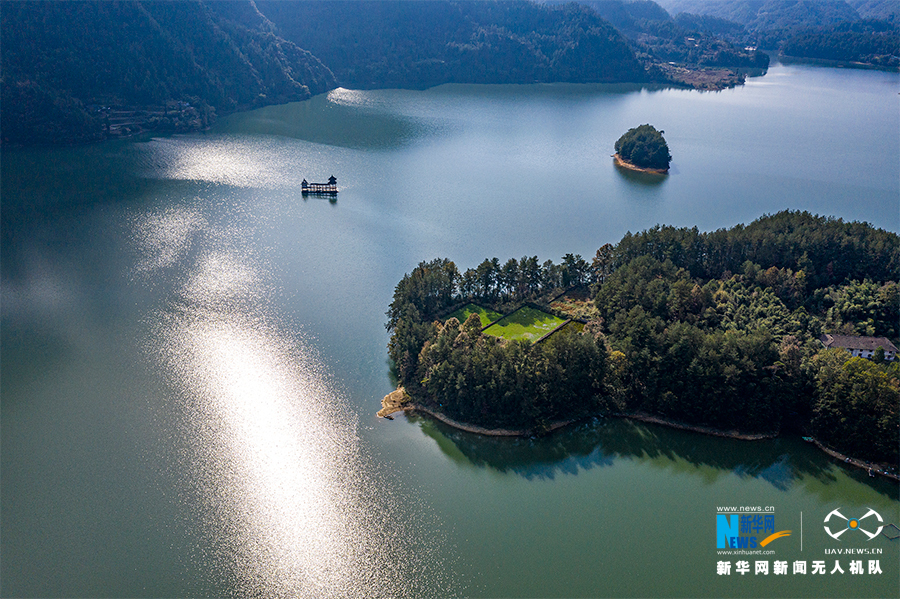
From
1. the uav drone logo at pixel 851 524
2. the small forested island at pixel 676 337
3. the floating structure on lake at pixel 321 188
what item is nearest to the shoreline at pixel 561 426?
the small forested island at pixel 676 337

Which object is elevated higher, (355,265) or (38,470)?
(355,265)

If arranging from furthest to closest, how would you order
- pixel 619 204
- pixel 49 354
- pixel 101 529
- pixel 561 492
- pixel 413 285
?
pixel 619 204 → pixel 413 285 → pixel 49 354 → pixel 561 492 → pixel 101 529

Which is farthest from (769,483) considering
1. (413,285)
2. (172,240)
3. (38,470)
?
(172,240)

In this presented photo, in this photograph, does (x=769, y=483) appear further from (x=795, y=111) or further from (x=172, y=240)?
(x=795, y=111)

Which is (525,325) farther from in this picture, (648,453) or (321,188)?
(321,188)

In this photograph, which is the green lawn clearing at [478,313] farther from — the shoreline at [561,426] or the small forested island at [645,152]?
the small forested island at [645,152]

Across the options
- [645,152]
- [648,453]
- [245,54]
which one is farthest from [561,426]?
[245,54]
